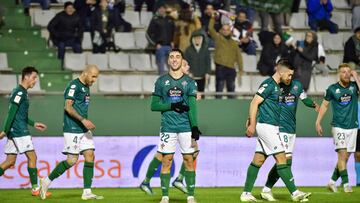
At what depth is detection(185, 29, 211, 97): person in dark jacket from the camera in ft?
73.4

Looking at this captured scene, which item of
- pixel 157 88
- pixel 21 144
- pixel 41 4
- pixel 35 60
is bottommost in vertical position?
pixel 21 144

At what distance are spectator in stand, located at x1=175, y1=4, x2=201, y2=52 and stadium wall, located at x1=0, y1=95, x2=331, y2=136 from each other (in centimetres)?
268

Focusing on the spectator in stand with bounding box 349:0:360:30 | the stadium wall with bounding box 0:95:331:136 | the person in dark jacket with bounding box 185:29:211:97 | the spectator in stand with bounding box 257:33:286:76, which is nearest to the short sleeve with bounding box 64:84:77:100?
the stadium wall with bounding box 0:95:331:136

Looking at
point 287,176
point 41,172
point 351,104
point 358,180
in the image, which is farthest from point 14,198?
point 358,180

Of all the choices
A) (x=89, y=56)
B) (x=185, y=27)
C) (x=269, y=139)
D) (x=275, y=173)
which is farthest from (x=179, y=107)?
(x=89, y=56)

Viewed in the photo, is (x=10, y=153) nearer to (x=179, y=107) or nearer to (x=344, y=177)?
(x=179, y=107)

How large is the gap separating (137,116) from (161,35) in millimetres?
3335

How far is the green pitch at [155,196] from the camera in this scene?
15.9 meters

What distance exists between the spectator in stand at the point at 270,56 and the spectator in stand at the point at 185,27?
5.57 ft

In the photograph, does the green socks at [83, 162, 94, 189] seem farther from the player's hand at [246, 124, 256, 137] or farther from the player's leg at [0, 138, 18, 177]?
the player's hand at [246, 124, 256, 137]

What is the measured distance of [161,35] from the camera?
23.5m

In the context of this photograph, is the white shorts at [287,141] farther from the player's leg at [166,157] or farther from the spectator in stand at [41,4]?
the spectator in stand at [41,4]

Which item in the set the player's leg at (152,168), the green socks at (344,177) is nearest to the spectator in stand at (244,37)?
the green socks at (344,177)

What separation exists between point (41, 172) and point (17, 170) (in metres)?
0.49
